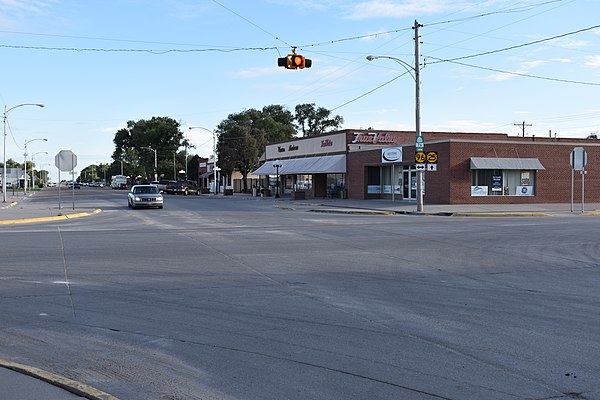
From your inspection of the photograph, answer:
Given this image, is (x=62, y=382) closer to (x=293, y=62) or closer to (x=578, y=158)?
(x=293, y=62)

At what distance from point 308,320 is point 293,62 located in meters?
14.0

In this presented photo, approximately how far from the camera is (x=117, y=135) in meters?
145

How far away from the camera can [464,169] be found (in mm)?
39344

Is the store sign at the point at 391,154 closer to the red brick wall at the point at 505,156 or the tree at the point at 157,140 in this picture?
the red brick wall at the point at 505,156

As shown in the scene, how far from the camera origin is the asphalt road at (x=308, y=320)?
226 inches

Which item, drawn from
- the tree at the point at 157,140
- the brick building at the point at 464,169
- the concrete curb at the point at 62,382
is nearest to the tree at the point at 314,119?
the tree at the point at 157,140

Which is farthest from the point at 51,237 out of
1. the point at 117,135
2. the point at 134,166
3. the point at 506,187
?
the point at 117,135

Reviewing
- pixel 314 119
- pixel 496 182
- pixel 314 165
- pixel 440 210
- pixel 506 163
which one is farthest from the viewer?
pixel 314 119

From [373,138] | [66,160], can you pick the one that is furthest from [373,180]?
[66,160]

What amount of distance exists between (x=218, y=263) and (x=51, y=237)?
8.62 m

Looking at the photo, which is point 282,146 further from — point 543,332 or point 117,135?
point 117,135

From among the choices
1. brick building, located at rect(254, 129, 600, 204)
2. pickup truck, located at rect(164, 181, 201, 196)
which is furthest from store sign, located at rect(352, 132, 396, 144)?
pickup truck, located at rect(164, 181, 201, 196)

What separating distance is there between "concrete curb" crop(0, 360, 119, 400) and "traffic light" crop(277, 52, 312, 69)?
15976mm

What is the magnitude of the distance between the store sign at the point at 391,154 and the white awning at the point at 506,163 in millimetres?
6426
